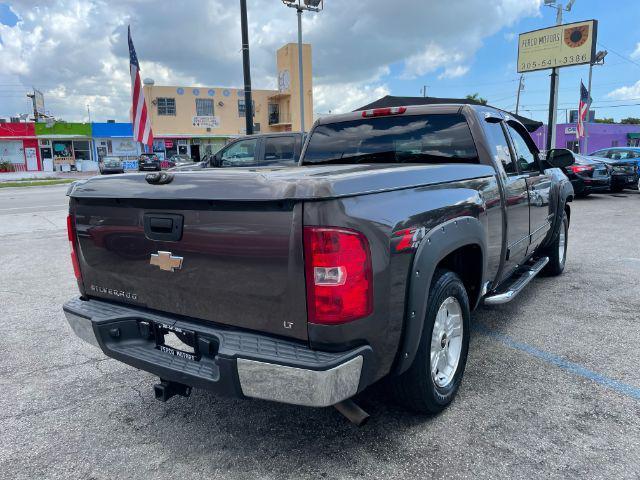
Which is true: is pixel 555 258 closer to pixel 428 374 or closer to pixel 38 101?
pixel 428 374

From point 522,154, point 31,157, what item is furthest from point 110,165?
point 522,154

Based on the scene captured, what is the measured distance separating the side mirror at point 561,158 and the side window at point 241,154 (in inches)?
240

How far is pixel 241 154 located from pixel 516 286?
742 centimetres

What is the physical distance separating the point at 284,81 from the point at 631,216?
3623 centimetres

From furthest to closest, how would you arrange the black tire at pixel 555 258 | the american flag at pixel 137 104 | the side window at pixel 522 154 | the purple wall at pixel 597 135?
the purple wall at pixel 597 135
the american flag at pixel 137 104
the black tire at pixel 555 258
the side window at pixel 522 154

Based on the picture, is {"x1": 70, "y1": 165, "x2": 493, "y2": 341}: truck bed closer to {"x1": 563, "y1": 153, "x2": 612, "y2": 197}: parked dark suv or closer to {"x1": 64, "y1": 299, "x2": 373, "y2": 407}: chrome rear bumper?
{"x1": 64, "y1": 299, "x2": 373, "y2": 407}: chrome rear bumper

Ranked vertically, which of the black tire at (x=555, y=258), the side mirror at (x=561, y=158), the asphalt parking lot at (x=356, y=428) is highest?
the side mirror at (x=561, y=158)

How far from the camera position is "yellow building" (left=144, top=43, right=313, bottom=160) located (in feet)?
136

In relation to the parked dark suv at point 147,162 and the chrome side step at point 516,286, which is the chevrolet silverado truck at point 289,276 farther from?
the parked dark suv at point 147,162

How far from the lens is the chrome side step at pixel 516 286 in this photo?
3.72 metres

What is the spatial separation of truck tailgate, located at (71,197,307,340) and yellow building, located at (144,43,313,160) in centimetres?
3863

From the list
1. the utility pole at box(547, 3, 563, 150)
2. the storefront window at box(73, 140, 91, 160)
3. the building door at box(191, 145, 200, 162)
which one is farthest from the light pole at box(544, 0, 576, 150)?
the storefront window at box(73, 140, 91, 160)

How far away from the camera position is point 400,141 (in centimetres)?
396

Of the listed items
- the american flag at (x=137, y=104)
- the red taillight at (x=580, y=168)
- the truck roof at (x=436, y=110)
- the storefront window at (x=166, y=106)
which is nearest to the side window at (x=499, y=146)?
the truck roof at (x=436, y=110)
